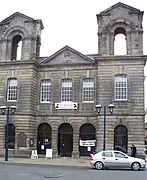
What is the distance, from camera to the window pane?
32156 mm

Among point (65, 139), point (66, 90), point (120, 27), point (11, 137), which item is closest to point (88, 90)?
point (66, 90)

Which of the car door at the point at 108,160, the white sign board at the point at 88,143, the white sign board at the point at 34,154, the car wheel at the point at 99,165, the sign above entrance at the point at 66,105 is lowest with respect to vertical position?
the white sign board at the point at 34,154

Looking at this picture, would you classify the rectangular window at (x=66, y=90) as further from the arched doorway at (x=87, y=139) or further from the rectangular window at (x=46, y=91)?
the arched doorway at (x=87, y=139)

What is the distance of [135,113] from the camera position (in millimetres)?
28359

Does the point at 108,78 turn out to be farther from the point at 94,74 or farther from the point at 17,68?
the point at 17,68

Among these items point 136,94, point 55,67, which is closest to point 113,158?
point 136,94

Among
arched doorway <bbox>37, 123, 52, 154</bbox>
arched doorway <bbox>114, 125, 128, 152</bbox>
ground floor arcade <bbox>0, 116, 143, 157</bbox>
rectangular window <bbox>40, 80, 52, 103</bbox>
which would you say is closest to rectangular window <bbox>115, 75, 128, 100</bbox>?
ground floor arcade <bbox>0, 116, 143, 157</bbox>

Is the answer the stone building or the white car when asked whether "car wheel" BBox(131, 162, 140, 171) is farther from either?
the stone building

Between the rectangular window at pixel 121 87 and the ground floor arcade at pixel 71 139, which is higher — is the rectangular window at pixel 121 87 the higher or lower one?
the higher one

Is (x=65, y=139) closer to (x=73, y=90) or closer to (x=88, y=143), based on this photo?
(x=88, y=143)

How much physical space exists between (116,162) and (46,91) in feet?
44.6

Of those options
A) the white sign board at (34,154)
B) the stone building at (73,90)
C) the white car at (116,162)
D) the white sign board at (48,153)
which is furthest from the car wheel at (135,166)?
the white sign board at (34,154)

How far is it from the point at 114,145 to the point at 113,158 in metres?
7.28

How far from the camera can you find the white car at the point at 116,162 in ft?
69.4
